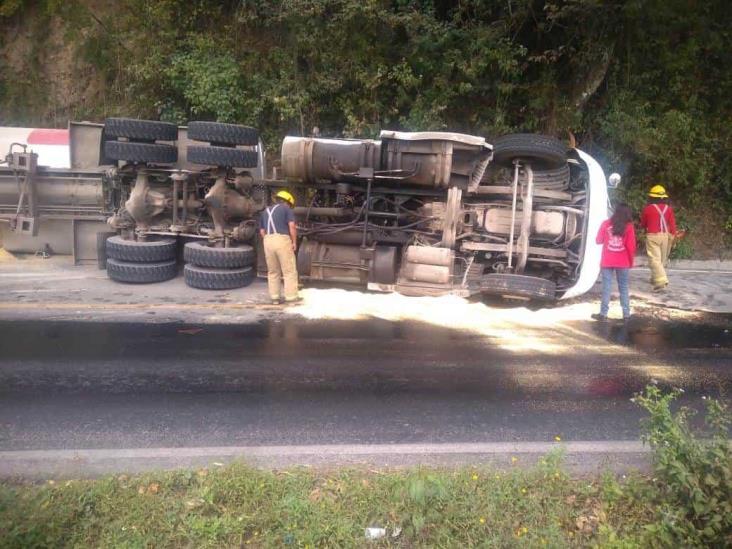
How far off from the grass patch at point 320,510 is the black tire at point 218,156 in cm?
579

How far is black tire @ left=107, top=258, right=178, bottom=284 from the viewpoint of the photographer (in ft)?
29.2

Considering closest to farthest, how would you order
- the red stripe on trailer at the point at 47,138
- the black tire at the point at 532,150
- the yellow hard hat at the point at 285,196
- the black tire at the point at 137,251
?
the black tire at the point at 532,150, the yellow hard hat at the point at 285,196, the black tire at the point at 137,251, the red stripe on trailer at the point at 47,138

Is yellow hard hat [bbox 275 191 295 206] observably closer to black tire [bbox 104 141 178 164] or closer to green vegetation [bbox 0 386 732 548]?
black tire [bbox 104 141 178 164]

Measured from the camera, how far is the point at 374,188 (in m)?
8.98

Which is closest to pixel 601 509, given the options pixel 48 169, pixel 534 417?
pixel 534 417

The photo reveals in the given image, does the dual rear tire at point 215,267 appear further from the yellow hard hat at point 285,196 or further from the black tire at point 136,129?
the black tire at point 136,129

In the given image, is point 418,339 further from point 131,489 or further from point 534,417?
point 131,489

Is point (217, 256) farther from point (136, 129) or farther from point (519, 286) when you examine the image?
point (519, 286)

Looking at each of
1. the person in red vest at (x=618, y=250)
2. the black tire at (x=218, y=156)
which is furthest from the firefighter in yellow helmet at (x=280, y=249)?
the person in red vest at (x=618, y=250)

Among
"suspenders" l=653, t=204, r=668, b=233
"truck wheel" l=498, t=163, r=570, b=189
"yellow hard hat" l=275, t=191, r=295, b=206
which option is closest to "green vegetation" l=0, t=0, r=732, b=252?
"suspenders" l=653, t=204, r=668, b=233

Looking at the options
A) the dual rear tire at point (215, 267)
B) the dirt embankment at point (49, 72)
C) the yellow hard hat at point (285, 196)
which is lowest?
the dual rear tire at point (215, 267)

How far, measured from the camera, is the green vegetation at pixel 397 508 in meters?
3.10

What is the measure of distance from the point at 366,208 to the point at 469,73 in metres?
5.07

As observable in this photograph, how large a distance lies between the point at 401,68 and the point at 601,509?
10700 mm
